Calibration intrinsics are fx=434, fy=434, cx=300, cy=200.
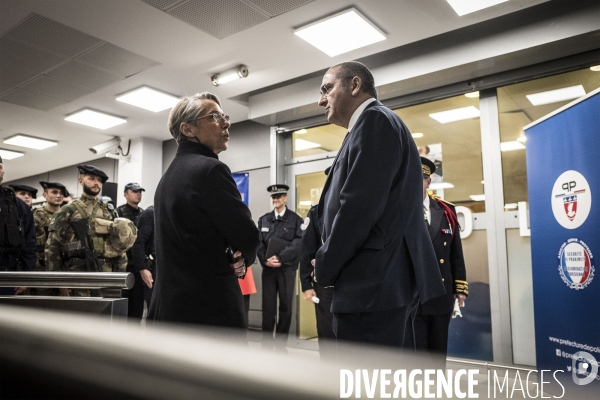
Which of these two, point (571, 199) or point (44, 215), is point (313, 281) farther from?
point (44, 215)

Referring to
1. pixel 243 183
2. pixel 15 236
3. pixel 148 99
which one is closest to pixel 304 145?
pixel 243 183

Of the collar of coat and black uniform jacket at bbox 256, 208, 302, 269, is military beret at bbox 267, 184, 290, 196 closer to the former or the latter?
black uniform jacket at bbox 256, 208, 302, 269

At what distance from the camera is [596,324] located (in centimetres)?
229

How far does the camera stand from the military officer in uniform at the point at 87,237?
141 inches

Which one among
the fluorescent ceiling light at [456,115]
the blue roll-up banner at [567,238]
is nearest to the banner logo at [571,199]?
the blue roll-up banner at [567,238]

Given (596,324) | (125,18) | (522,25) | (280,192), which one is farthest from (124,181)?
(596,324)

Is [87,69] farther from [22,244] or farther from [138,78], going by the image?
[22,244]

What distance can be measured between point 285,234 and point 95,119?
11.0 feet

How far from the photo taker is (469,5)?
3389mm

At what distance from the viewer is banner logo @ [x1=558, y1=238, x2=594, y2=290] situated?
2.35 meters

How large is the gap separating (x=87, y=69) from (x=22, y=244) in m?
1.89

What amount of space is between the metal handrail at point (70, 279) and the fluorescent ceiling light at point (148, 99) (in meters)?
4.35

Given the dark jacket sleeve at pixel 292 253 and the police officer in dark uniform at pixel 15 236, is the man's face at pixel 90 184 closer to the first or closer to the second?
the police officer in dark uniform at pixel 15 236

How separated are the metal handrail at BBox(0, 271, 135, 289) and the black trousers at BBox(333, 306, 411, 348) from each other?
612mm
